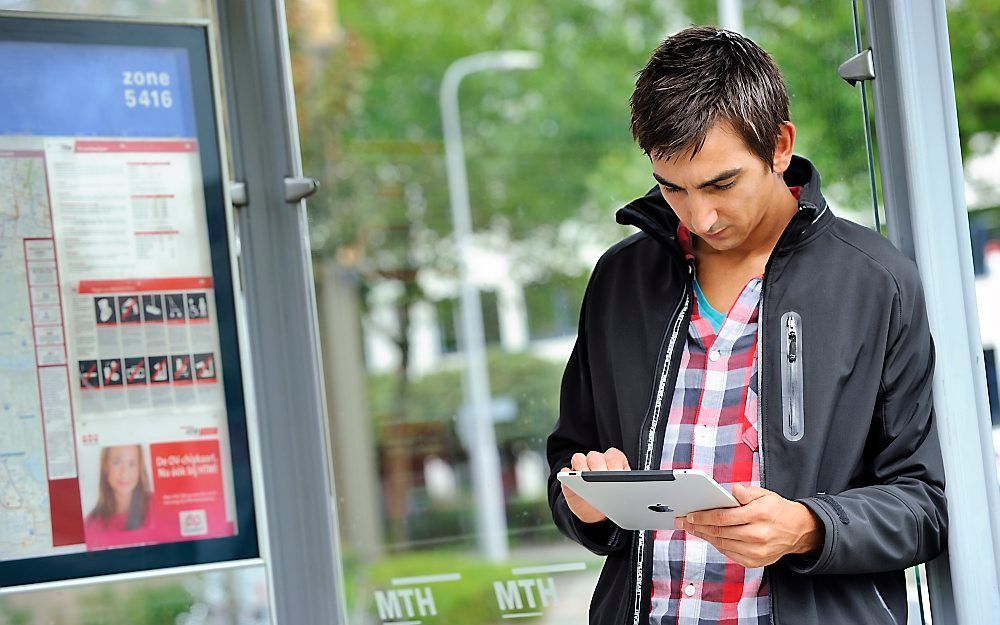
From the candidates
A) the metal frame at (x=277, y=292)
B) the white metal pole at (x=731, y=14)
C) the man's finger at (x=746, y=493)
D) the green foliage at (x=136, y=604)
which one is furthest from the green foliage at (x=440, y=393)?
the man's finger at (x=746, y=493)

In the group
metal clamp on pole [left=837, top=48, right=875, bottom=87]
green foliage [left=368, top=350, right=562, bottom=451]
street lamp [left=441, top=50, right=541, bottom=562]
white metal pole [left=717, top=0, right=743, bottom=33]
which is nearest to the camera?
metal clamp on pole [left=837, top=48, right=875, bottom=87]

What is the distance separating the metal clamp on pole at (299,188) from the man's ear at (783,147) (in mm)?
1000

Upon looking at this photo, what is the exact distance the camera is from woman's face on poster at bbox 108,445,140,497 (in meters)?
2.46

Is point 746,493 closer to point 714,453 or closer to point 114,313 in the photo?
point 714,453

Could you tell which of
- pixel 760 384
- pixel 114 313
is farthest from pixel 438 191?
pixel 760 384

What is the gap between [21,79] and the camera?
2441mm

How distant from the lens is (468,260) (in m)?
9.88

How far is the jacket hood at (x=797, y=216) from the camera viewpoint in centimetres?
191

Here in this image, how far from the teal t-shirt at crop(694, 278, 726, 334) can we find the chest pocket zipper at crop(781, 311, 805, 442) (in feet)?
0.47

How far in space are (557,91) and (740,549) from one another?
8.75 meters

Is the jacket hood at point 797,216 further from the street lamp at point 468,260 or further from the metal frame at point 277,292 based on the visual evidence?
the street lamp at point 468,260

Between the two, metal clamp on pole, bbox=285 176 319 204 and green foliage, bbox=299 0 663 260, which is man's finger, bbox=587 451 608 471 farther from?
green foliage, bbox=299 0 663 260

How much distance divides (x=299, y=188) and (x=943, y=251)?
1266mm

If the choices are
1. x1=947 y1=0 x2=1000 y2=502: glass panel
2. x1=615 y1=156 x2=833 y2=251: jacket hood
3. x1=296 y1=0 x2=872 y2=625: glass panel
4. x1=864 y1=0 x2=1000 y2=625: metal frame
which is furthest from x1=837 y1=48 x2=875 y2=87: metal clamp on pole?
x1=296 y1=0 x2=872 y2=625: glass panel
